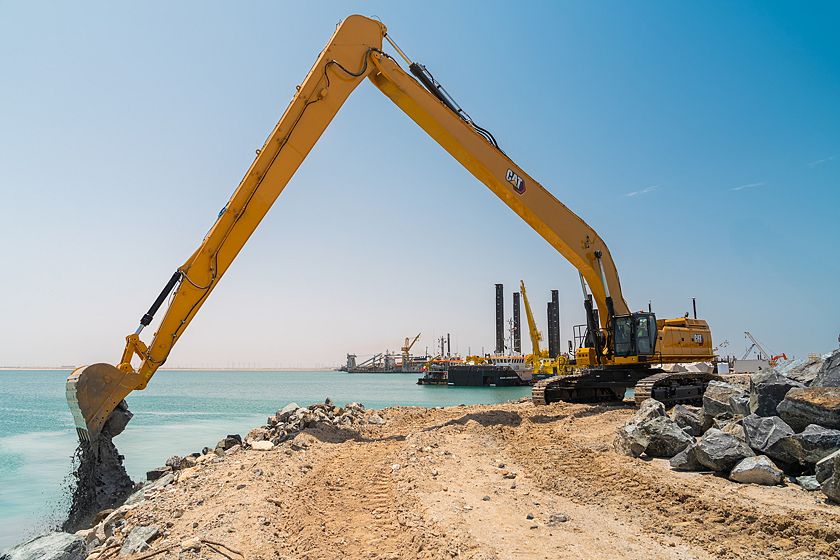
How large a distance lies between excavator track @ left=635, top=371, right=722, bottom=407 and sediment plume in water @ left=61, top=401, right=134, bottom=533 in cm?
1122

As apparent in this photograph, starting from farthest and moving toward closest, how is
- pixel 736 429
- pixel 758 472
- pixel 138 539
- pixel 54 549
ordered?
1. pixel 736 429
2. pixel 758 472
3. pixel 54 549
4. pixel 138 539

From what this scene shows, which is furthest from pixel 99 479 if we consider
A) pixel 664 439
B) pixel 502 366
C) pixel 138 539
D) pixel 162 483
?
pixel 502 366

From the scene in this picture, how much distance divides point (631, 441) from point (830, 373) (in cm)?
274

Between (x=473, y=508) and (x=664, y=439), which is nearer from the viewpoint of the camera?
(x=473, y=508)

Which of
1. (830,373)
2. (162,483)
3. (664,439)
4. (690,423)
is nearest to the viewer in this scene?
(830,373)

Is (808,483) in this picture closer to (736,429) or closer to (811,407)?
(811,407)

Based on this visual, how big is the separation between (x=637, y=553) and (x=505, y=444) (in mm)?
4915

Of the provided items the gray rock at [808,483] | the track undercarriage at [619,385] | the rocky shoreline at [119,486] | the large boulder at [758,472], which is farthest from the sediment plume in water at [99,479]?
the track undercarriage at [619,385]

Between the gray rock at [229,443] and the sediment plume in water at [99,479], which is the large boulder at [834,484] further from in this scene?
the sediment plume in water at [99,479]

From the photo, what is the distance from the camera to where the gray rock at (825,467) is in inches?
227

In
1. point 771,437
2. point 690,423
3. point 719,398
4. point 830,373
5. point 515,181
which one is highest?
point 515,181

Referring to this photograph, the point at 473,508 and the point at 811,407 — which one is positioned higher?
the point at 811,407

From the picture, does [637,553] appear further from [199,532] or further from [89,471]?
[89,471]

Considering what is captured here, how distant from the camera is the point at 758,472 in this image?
Answer: 6.36 m
